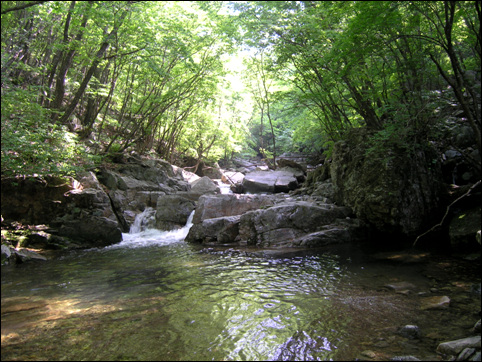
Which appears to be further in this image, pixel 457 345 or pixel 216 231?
pixel 216 231

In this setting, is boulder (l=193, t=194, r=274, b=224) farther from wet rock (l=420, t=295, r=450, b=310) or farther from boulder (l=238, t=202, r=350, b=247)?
wet rock (l=420, t=295, r=450, b=310)

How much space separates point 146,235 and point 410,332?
1066 centimetres

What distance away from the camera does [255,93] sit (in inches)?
989

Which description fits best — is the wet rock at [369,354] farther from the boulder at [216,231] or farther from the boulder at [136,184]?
the boulder at [136,184]

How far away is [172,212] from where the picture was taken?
13172mm

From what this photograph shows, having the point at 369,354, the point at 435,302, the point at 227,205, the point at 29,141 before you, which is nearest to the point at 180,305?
the point at 369,354

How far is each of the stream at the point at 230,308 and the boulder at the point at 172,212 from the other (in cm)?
491

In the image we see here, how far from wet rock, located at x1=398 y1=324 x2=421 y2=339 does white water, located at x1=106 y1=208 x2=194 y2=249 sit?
28.3 feet

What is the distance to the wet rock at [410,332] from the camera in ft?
11.9

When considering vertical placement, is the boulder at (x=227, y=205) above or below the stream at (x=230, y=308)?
above

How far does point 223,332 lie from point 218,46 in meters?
14.7

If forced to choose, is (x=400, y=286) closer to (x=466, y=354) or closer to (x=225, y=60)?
(x=466, y=354)

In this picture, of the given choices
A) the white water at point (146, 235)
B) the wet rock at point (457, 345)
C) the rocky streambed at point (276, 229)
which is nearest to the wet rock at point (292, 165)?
the rocky streambed at point (276, 229)

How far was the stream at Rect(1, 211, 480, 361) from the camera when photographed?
330cm
